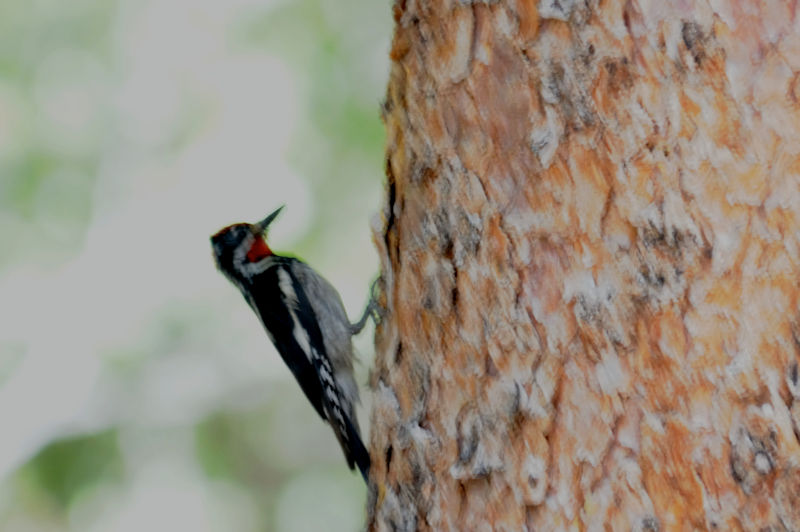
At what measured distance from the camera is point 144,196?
232 inches

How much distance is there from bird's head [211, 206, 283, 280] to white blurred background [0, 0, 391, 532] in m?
0.98

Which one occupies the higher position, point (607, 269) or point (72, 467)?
point (607, 269)

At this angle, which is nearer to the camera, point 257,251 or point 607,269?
point 607,269

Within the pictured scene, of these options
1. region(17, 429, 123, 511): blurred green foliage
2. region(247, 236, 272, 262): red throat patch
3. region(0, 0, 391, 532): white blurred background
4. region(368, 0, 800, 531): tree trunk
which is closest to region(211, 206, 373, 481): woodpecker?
region(247, 236, 272, 262): red throat patch

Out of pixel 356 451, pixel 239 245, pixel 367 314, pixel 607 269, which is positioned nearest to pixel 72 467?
pixel 239 245

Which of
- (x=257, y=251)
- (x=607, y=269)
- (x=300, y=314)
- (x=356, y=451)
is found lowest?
(x=356, y=451)

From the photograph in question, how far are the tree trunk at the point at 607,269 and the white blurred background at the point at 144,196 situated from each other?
3.37 meters

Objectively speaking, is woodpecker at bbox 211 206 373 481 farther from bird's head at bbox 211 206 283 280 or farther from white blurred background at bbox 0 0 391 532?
white blurred background at bbox 0 0 391 532

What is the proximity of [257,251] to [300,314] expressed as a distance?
443 millimetres

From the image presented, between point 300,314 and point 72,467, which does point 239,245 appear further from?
point 72,467

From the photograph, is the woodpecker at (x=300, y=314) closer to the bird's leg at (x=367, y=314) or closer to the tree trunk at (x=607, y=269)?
the bird's leg at (x=367, y=314)

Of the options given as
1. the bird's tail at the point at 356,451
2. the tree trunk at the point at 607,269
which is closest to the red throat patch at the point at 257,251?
the bird's tail at the point at 356,451

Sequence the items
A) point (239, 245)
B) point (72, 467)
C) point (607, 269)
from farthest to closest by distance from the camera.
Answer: point (72, 467), point (239, 245), point (607, 269)

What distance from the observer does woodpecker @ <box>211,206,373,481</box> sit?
4355 mm
